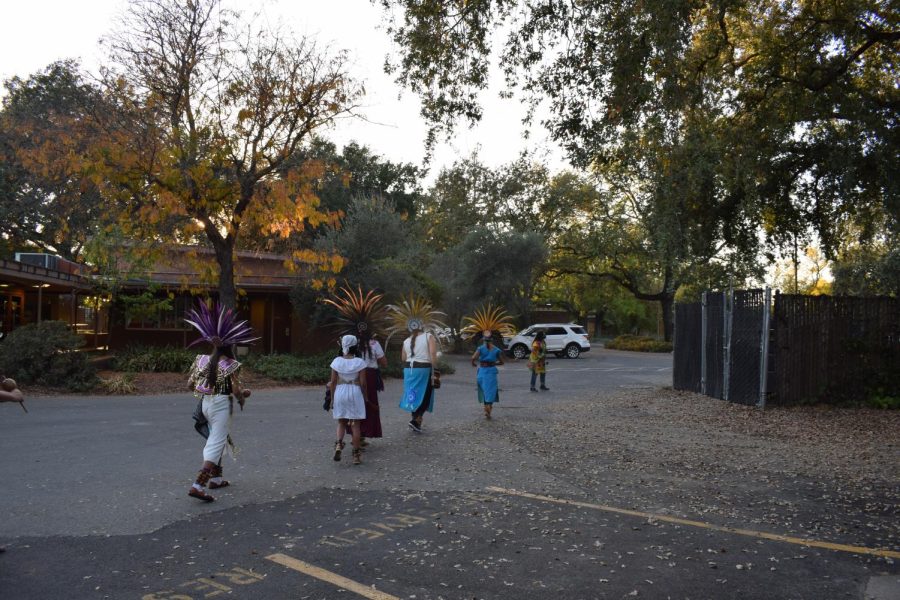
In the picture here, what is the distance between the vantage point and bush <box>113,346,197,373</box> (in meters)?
19.4

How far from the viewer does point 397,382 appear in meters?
21.1

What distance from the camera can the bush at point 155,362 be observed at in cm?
1936

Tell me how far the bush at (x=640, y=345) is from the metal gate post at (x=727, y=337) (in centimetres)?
2636

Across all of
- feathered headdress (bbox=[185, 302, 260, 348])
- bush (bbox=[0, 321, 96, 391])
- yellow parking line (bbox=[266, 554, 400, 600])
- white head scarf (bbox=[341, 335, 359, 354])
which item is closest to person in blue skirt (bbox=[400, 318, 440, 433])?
white head scarf (bbox=[341, 335, 359, 354])

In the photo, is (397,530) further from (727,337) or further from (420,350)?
(727,337)

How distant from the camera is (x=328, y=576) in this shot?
16.1ft

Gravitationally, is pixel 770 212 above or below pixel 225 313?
above

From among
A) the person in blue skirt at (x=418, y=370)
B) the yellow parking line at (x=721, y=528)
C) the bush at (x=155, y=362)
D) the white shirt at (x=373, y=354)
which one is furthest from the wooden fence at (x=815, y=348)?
the bush at (x=155, y=362)

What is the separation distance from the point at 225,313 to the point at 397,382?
13.6 meters

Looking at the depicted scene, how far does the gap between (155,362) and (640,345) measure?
29.6 meters

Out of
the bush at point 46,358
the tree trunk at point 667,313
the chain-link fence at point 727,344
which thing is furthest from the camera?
the tree trunk at point 667,313

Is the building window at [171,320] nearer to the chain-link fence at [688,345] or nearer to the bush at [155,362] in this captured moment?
the bush at [155,362]

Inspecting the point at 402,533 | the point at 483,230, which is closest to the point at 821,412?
the point at 402,533

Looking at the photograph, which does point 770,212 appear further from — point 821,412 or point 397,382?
point 397,382
